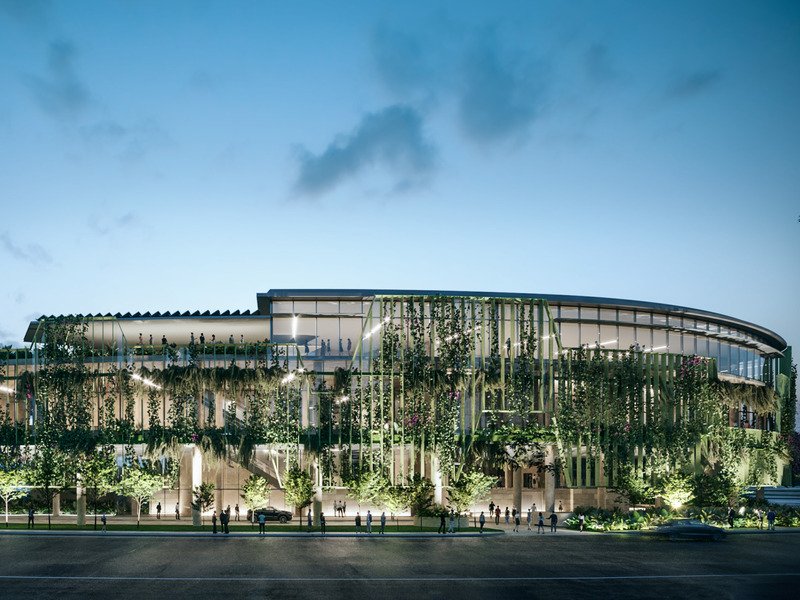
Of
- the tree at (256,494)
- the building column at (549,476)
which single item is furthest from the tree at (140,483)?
the building column at (549,476)

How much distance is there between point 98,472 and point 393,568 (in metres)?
32.0

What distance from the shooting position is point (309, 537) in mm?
55688

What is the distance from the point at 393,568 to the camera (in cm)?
3988

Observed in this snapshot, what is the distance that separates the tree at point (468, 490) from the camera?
6219 centimetres

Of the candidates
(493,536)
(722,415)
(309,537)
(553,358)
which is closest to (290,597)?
(309,537)

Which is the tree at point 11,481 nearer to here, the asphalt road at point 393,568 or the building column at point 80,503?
the building column at point 80,503

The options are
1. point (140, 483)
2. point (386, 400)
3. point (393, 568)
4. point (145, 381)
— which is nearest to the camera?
point (393, 568)

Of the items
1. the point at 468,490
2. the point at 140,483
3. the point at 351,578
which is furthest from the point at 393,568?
the point at 140,483

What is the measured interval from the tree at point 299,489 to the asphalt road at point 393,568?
7.43 meters

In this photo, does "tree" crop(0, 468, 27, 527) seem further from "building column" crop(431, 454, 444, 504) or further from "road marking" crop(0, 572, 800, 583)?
"road marking" crop(0, 572, 800, 583)

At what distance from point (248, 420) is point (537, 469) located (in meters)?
23.1

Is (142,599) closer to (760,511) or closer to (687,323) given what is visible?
(760,511)

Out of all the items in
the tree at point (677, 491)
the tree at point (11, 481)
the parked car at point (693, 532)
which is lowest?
the parked car at point (693, 532)

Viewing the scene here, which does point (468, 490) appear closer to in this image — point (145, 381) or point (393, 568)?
point (393, 568)
